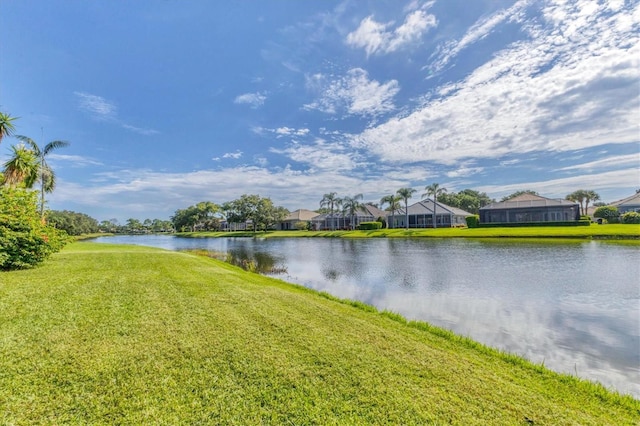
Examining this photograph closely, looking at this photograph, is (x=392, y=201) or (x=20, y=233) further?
(x=392, y=201)

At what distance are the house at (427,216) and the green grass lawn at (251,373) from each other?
2198 inches

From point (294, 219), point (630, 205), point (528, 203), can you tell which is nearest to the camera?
point (528, 203)

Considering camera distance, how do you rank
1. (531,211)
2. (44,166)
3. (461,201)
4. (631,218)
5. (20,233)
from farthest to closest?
1. (461,201)
2. (531,211)
3. (631,218)
4. (44,166)
5. (20,233)

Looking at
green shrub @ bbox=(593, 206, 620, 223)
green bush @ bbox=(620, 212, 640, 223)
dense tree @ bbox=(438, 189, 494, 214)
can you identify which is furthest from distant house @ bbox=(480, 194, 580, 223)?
dense tree @ bbox=(438, 189, 494, 214)

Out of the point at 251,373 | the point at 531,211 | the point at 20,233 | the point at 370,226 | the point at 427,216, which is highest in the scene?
the point at 531,211

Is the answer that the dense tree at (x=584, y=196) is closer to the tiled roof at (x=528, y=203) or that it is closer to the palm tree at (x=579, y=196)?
the palm tree at (x=579, y=196)

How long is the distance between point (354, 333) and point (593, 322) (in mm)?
7455

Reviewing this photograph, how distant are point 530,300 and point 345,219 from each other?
60.3 m

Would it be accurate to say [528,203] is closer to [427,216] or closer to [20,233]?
[427,216]

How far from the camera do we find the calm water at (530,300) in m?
6.49

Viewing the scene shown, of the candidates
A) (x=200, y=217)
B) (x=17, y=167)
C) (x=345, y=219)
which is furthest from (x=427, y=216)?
(x=200, y=217)

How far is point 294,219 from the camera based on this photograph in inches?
3159

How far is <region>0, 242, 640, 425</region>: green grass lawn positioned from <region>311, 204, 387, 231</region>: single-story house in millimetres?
62107

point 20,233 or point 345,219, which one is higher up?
point 345,219
